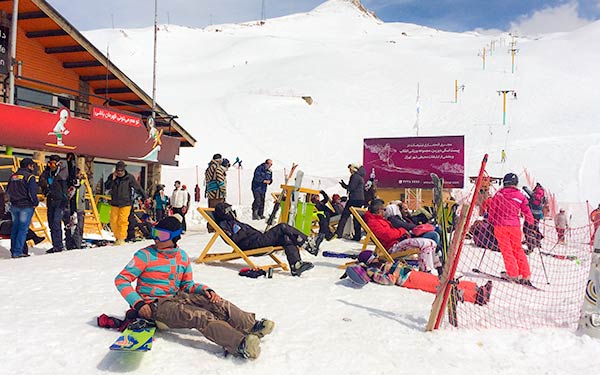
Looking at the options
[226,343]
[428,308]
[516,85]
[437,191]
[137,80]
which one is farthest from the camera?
[137,80]

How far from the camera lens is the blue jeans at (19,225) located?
7586 mm

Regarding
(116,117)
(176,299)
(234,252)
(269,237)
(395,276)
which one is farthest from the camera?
(116,117)

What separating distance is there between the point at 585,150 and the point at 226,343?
30.0m

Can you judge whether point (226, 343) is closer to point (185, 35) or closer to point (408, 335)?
point (408, 335)

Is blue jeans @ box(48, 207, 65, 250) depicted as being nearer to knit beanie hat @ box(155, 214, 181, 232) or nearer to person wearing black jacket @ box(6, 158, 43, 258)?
person wearing black jacket @ box(6, 158, 43, 258)

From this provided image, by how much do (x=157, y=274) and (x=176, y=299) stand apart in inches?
10.1

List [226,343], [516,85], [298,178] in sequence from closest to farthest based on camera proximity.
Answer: [226,343], [298,178], [516,85]

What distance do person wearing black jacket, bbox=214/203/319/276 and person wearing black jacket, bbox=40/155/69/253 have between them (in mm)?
3161

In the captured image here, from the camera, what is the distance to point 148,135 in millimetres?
15758

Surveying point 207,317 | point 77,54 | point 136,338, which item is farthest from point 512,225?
point 77,54

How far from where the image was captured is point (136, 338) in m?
3.39

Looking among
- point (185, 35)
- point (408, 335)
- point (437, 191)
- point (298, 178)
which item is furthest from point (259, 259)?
point (185, 35)

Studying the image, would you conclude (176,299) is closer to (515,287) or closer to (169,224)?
(169,224)

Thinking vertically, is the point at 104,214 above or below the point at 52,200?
below
